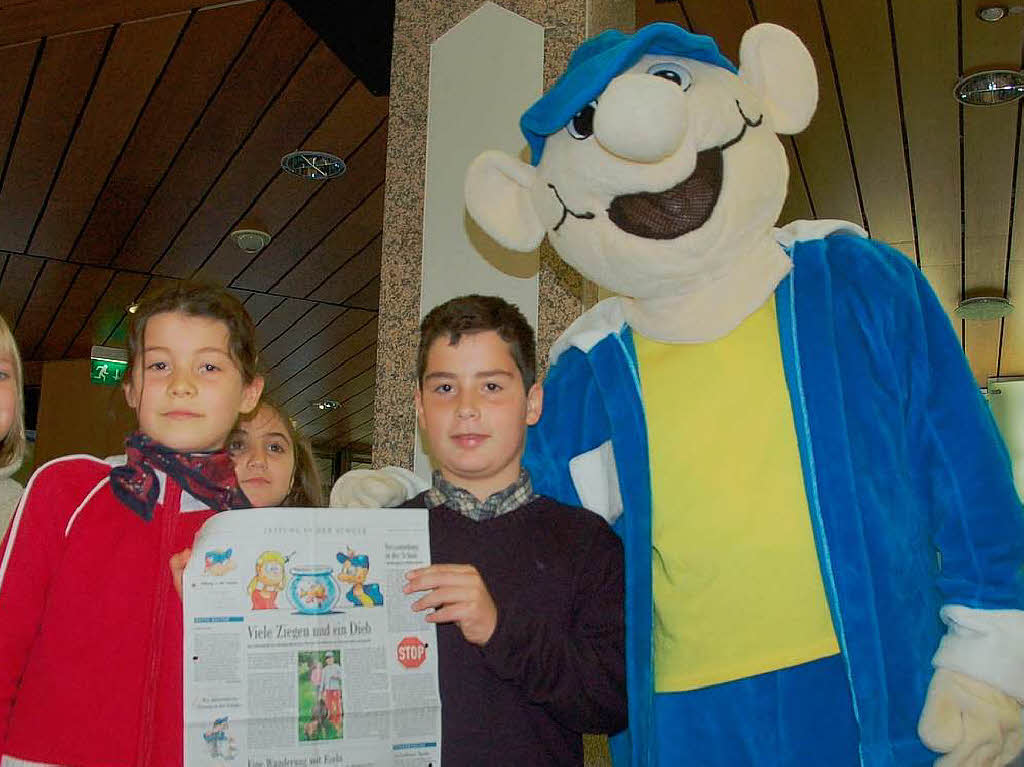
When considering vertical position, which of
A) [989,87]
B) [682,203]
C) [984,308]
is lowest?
[682,203]

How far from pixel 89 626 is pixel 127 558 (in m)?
0.11

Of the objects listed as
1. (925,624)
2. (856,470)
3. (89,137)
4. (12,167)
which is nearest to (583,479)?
(856,470)

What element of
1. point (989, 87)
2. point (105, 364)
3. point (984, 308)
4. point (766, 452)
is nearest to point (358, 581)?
point (766, 452)

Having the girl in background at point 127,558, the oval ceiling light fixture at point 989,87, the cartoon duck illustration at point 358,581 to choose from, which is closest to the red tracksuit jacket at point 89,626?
the girl in background at point 127,558

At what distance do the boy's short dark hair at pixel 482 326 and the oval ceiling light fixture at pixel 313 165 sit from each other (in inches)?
115

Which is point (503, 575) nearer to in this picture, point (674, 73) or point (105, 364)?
point (674, 73)

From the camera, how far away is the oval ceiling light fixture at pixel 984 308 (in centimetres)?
635

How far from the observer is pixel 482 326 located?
1.67m

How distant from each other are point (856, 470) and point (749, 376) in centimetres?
21

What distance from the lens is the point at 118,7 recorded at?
10.9 ft

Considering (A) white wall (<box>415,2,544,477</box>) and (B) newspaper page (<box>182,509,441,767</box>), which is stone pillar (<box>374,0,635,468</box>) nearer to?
(A) white wall (<box>415,2,544,477</box>)

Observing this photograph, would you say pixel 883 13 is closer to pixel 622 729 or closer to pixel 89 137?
pixel 622 729

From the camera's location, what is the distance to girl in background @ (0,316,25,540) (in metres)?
2.01

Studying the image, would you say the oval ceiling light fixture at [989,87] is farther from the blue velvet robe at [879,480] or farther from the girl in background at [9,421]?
the girl in background at [9,421]
